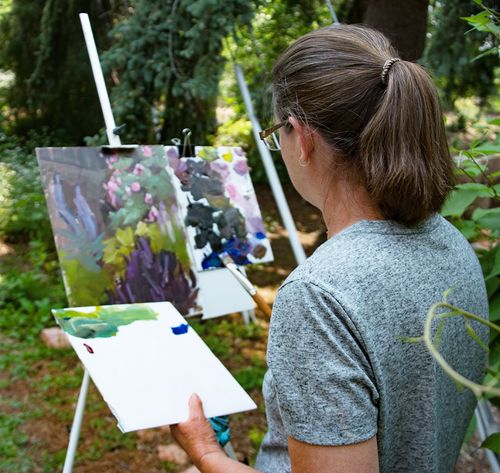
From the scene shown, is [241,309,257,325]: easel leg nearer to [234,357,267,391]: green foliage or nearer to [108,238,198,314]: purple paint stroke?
[234,357,267,391]: green foliage

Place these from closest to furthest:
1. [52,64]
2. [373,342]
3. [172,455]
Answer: [373,342]
[172,455]
[52,64]

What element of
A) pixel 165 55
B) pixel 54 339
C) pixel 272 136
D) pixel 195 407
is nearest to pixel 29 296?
pixel 54 339

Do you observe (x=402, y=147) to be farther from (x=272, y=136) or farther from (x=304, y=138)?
(x=272, y=136)

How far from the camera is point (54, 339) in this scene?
322 centimetres

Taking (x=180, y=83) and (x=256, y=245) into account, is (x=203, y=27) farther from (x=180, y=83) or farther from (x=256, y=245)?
(x=256, y=245)

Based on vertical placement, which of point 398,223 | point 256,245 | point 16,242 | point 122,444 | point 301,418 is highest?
point 398,223

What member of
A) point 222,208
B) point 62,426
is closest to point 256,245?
point 222,208

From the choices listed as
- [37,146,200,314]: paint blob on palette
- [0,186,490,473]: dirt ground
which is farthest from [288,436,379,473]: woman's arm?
[0,186,490,473]: dirt ground

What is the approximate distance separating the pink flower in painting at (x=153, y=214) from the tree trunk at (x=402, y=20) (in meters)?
2.11

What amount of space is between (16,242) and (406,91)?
3871 mm

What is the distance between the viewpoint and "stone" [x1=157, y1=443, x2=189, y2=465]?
8.20 ft

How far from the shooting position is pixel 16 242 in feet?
13.9

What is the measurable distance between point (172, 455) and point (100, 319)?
134 centimetres

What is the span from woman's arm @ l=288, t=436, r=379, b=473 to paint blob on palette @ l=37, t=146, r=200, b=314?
117cm
